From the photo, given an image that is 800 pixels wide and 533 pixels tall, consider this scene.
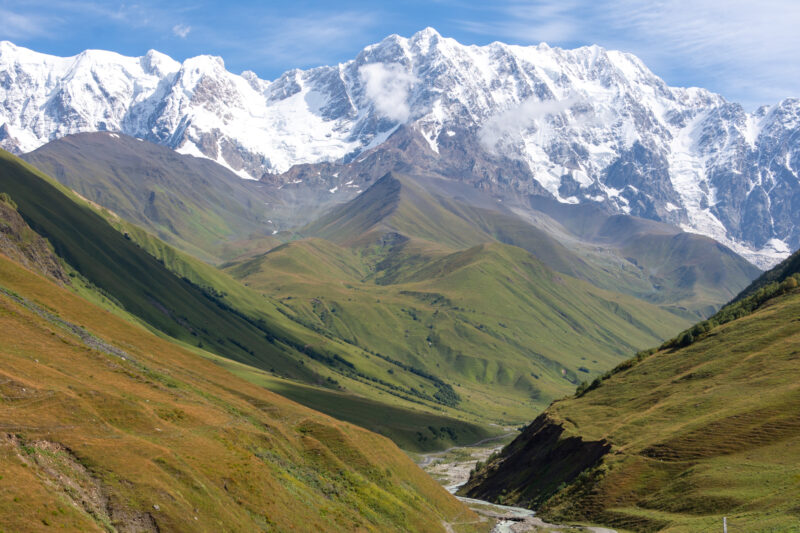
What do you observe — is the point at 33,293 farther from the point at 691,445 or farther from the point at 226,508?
the point at 691,445

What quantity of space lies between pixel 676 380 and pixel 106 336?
129054mm

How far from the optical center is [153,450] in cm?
7688

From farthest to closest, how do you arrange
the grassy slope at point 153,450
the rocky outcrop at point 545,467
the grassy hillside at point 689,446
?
the rocky outcrop at point 545,467, the grassy hillside at point 689,446, the grassy slope at point 153,450

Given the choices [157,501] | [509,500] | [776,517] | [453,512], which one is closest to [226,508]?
[157,501]

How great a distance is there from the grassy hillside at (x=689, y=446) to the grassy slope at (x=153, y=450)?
2936cm

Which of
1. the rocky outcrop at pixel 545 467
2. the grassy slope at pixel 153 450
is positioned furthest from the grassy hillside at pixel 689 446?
the grassy slope at pixel 153 450

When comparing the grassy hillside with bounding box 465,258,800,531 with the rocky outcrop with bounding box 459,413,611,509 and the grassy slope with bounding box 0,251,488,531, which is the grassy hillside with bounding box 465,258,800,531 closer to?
the rocky outcrop with bounding box 459,413,611,509

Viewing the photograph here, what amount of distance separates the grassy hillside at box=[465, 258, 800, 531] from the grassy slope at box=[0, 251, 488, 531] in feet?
96.3

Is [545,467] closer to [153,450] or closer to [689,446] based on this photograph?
Result: [689,446]

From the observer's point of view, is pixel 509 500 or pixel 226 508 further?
pixel 509 500

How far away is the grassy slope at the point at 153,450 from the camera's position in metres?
65.8

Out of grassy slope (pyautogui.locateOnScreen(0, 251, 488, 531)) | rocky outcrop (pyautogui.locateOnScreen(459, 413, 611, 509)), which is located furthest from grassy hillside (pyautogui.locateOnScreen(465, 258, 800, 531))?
grassy slope (pyautogui.locateOnScreen(0, 251, 488, 531))

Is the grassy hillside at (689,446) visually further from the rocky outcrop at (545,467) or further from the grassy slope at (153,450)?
the grassy slope at (153,450)

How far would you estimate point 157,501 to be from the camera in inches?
2685
